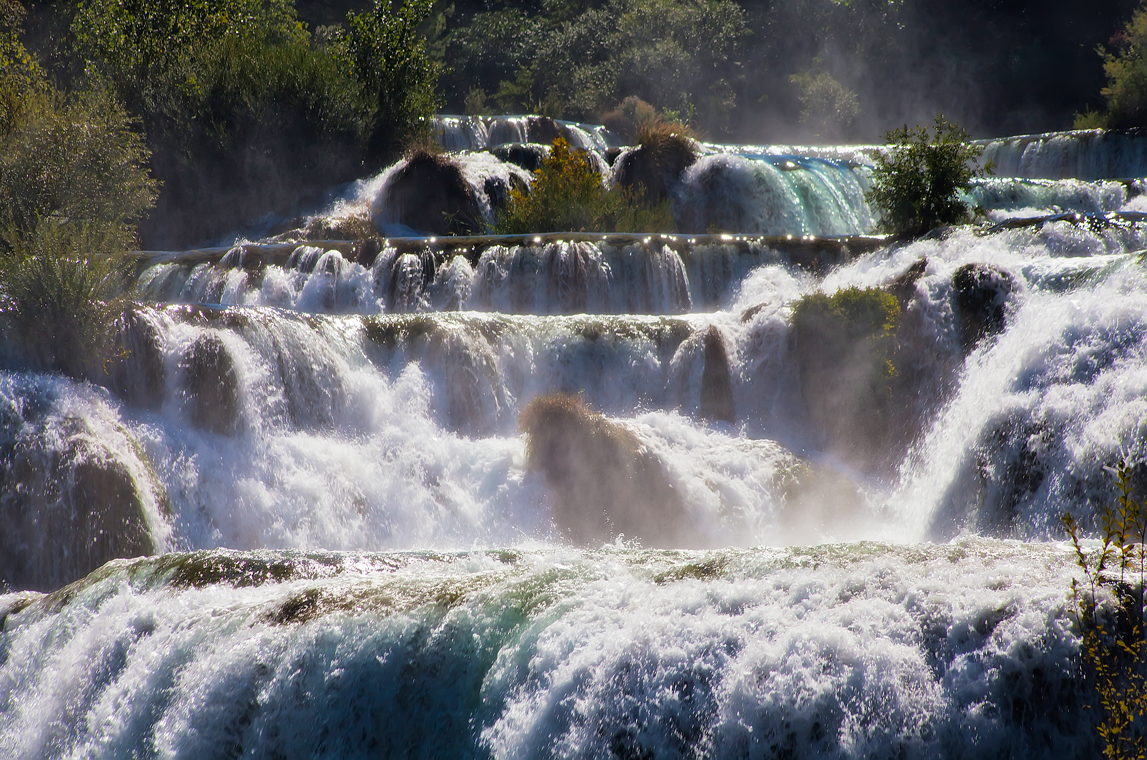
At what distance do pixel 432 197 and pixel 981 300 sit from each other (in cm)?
1255

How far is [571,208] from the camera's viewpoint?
1634cm

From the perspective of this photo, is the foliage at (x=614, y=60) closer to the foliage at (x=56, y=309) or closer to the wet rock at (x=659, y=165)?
the wet rock at (x=659, y=165)

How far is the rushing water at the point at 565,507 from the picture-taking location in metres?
4.22

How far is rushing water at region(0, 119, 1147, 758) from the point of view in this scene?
13.9ft

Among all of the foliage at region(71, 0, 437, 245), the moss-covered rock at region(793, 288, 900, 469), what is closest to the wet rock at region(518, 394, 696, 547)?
the moss-covered rock at region(793, 288, 900, 469)

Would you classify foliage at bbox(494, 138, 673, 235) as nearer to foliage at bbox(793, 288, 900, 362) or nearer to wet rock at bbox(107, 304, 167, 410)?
foliage at bbox(793, 288, 900, 362)

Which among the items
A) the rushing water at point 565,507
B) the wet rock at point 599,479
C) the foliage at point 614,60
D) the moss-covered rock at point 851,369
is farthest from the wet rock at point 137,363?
the foliage at point 614,60

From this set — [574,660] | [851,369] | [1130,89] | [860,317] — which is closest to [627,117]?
[1130,89]

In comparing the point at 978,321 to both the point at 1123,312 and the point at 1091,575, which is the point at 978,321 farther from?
the point at 1091,575

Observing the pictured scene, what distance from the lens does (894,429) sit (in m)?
10.4

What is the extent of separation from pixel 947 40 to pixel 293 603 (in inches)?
1452

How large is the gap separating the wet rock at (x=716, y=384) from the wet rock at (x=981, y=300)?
9.78ft

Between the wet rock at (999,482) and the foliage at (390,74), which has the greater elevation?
the foliage at (390,74)

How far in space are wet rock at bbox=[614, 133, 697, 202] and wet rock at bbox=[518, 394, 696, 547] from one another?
1016 cm
